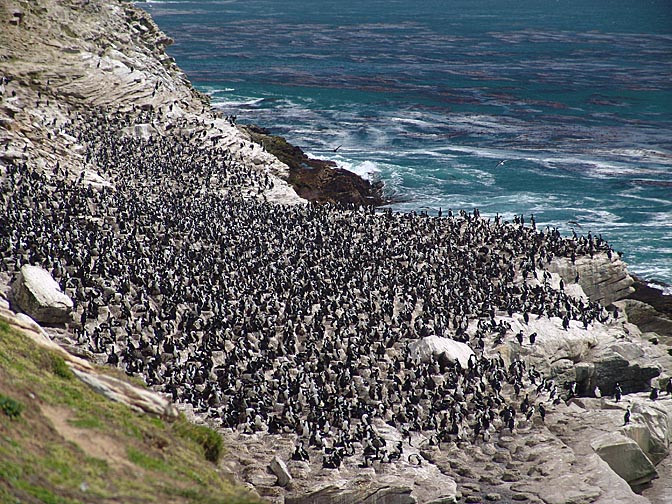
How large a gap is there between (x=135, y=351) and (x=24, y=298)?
6597 millimetres

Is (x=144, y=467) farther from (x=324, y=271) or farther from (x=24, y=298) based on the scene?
(x=324, y=271)

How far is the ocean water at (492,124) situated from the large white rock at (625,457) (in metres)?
34.8

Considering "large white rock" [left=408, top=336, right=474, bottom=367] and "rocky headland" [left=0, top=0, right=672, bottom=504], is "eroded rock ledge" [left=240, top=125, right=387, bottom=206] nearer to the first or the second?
"rocky headland" [left=0, top=0, right=672, bottom=504]

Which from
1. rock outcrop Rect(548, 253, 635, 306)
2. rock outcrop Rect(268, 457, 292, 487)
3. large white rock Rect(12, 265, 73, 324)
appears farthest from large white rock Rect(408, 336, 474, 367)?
large white rock Rect(12, 265, 73, 324)

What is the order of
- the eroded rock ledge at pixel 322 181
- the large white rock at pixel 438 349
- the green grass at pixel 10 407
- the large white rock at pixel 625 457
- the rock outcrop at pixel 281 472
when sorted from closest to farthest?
the green grass at pixel 10 407, the rock outcrop at pixel 281 472, the large white rock at pixel 625 457, the large white rock at pixel 438 349, the eroded rock ledge at pixel 322 181

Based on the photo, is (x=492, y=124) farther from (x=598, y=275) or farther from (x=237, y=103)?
(x=598, y=275)

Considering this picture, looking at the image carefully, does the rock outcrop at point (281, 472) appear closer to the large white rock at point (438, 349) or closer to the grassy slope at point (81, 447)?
the grassy slope at point (81, 447)

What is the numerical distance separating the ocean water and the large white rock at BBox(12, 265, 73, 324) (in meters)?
48.5

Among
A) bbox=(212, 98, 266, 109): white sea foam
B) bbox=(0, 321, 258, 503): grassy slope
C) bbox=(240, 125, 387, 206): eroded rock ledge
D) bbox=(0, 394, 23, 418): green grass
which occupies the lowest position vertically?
bbox=(0, 321, 258, 503): grassy slope

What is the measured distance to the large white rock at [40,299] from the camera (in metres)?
41.9

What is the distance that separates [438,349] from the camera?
4278 centimetres

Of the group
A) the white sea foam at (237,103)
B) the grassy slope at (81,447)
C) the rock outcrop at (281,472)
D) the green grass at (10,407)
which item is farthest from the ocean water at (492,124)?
the green grass at (10,407)

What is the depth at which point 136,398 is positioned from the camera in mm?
24969

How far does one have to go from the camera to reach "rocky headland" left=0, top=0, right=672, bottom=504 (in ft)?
114
